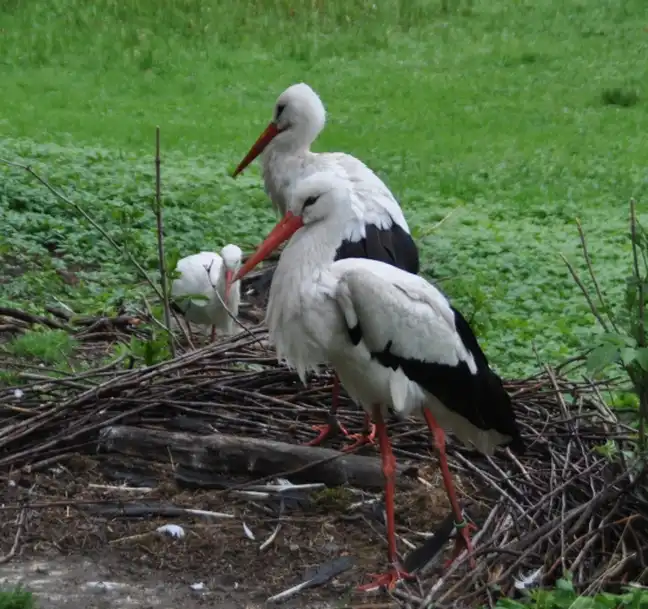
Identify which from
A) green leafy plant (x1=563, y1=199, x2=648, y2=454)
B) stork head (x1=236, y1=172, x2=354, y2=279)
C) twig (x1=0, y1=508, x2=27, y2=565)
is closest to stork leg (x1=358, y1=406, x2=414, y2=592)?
stork head (x1=236, y1=172, x2=354, y2=279)

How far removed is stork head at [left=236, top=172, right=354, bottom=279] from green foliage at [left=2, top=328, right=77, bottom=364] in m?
2.11

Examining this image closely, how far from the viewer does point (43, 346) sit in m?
6.62

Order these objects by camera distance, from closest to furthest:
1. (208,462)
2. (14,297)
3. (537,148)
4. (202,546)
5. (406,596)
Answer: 1. (406,596)
2. (202,546)
3. (208,462)
4. (14,297)
5. (537,148)

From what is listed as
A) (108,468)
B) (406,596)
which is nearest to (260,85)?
(108,468)

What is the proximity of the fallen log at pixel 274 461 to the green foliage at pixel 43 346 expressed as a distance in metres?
1.67

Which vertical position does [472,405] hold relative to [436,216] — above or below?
above

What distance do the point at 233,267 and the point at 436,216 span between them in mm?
3318

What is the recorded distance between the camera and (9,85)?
14.9 meters

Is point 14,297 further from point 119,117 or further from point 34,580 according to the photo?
point 119,117

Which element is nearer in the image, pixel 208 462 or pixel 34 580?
pixel 34 580

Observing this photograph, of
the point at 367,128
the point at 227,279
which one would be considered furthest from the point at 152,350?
the point at 367,128

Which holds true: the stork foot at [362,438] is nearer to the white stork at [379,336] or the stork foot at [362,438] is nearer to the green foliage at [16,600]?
the white stork at [379,336]

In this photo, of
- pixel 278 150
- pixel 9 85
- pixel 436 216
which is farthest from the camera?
pixel 9 85

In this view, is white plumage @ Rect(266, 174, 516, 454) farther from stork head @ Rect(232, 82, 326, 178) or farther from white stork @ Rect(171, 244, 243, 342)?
white stork @ Rect(171, 244, 243, 342)
